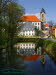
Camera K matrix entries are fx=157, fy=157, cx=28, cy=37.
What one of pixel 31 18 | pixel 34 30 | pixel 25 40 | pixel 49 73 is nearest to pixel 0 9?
pixel 49 73

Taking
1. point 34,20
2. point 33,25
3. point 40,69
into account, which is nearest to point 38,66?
point 40,69

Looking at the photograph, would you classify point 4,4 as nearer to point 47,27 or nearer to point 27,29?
point 27,29

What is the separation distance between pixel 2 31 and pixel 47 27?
9843cm

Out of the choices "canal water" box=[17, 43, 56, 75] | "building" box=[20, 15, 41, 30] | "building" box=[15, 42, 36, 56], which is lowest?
"building" box=[15, 42, 36, 56]

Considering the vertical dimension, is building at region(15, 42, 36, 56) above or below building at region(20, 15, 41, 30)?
below

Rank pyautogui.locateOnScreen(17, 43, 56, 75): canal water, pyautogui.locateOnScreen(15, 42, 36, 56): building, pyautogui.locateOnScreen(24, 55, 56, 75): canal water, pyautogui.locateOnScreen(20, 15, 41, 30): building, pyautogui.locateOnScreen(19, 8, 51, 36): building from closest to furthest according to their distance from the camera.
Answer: pyautogui.locateOnScreen(24, 55, 56, 75): canal water < pyautogui.locateOnScreen(17, 43, 56, 75): canal water < pyautogui.locateOnScreen(15, 42, 36, 56): building < pyautogui.locateOnScreen(19, 8, 51, 36): building < pyautogui.locateOnScreen(20, 15, 41, 30): building

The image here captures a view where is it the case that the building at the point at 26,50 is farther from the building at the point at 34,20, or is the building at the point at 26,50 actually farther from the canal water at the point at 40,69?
the building at the point at 34,20

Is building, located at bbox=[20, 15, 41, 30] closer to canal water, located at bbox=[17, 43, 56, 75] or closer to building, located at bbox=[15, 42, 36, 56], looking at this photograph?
building, located at bbox=[15, 42, 36, 56]

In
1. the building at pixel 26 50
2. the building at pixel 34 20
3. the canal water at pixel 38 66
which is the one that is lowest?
the building at pixel 26 50

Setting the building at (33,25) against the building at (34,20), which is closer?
the building at (33,25)

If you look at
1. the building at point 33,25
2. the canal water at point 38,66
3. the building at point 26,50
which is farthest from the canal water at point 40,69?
the building at point 33,25

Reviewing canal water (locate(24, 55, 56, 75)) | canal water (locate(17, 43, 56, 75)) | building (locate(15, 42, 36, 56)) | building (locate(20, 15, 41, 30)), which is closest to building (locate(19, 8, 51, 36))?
building (locate(20, 15, 41, 30))

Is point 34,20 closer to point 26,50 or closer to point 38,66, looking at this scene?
point 26,50

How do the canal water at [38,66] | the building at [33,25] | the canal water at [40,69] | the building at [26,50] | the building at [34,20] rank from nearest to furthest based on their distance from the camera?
the canal water at [40,69] < the canal water at [38,66] < the building at [26,50] < the building at [33,25] < the building at [34,20]
